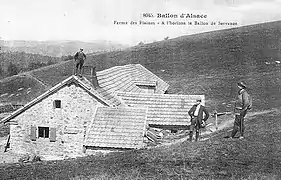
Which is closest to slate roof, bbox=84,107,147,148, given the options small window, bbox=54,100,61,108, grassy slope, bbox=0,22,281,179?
small window, bbox=54,100,61,108

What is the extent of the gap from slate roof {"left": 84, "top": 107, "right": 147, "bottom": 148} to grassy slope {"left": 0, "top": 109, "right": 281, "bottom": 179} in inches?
201

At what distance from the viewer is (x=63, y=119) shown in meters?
24.3

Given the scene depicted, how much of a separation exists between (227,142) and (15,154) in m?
15.1

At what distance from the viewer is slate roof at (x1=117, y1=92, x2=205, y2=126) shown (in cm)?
2656

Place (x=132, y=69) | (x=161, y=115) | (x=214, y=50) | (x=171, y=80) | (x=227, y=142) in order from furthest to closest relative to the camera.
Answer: (x=214, y=50)
(x=171, y=80)
(x=132, y=69)
(x=161, y=115)
(x=227, y=142)

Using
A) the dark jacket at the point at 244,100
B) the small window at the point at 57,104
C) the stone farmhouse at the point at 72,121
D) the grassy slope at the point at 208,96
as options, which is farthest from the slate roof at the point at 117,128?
the dark jacket at the point at 244,100

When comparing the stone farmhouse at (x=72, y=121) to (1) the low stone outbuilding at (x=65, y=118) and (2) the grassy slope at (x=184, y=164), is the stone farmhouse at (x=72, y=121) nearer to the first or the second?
(1) the low stone outbuilding at (x=65, y=118)

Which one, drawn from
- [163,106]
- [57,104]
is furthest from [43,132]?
[163,106]

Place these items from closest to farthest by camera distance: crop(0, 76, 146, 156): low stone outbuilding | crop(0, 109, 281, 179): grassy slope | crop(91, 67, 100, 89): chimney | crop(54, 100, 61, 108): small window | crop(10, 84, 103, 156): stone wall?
crop(0, 109, 281, 179): grassy slope < crop(0, 76, 146, 156): low stone outbuilding < crop(10, 84, 103, 156): stone wall < crop(54, 100, 61, 108): small window < crop(91, 67, 100, 89): chimney

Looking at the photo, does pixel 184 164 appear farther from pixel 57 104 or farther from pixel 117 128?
pixel 57 104

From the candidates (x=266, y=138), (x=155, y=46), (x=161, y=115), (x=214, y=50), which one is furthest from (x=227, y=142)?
(x=155, y=46)

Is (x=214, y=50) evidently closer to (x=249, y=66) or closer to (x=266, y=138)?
(x=249, y=66)

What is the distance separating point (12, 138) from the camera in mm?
25031

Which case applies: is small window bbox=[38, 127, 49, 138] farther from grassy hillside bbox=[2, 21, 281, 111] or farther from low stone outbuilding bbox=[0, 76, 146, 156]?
grassy hillside bbox=[2, 21, 281, 111]
